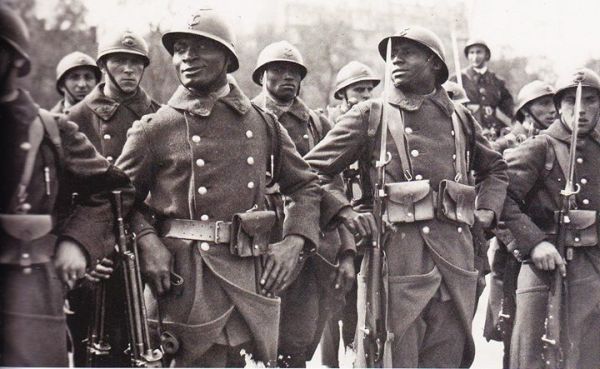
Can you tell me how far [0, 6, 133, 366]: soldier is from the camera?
150 inches

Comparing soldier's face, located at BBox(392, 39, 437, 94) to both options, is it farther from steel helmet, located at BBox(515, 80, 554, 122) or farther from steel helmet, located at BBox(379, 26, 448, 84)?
steel helmet, located at BBox(515, 80, 554, 122)

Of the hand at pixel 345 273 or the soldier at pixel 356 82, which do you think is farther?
the soldier at pixel 356 82

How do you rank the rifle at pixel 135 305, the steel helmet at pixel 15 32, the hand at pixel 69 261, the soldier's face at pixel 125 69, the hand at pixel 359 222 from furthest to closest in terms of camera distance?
the soldier's face at pixel 125 69 < the hand at pixel 359 222 < the rifle at pixel 135 305 < the hand at pixel 69 261 < the steel helmet at pixel 15 32

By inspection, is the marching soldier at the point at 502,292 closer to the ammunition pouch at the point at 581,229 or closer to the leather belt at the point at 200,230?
the ammunition pouch at the point at 581,229

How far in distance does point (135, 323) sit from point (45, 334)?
0.70 metres

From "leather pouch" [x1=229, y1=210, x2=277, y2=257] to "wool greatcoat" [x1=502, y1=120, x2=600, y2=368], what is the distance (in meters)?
2.24

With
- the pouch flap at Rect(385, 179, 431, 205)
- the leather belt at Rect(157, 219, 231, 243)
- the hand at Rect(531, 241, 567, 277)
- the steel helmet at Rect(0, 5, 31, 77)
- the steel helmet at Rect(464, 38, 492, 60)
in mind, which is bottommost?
the hand at Rect(531, 241, 567, 277)

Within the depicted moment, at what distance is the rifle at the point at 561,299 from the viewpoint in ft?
20.2

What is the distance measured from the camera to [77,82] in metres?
8.12

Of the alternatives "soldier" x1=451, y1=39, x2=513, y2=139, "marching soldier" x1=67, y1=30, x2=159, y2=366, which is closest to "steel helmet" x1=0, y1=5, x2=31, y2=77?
"marching soldier" x1=67, y1=30, x2=159, y2=366

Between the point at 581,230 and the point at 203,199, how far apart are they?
303 centimetres

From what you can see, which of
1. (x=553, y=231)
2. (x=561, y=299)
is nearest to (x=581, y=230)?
(x=553, y=231)

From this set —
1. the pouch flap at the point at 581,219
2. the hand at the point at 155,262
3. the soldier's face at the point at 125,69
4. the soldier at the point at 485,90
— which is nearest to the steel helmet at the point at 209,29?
the hand at the point at 155,262

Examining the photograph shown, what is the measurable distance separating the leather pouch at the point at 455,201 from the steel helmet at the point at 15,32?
2.84 m
